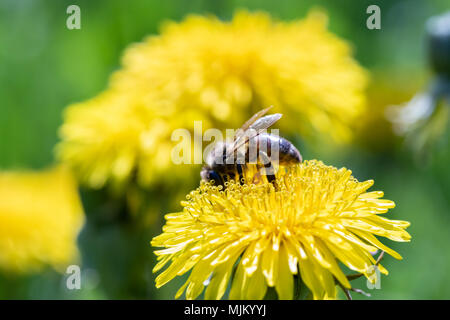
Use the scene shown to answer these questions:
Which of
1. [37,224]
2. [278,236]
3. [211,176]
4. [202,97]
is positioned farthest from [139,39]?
[278,236]

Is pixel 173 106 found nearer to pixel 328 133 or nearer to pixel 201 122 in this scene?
pixel 201 122

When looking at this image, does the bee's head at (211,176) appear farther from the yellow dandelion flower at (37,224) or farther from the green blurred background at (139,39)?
the green blurred background at (139,39)

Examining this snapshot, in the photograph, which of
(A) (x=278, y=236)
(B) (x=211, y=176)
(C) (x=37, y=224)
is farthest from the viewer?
(C) (x=37, y=224)

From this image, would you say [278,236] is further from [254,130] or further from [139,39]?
[139,39]

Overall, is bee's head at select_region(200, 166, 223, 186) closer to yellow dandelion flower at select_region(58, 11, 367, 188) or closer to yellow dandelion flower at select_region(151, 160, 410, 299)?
yellow dandelion flower at select_region(151, 160, 410, 299)

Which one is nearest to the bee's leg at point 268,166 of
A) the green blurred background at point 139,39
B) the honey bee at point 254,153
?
the honey bee at point 254,153

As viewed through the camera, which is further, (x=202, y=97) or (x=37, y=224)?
(x=37, y=224)
